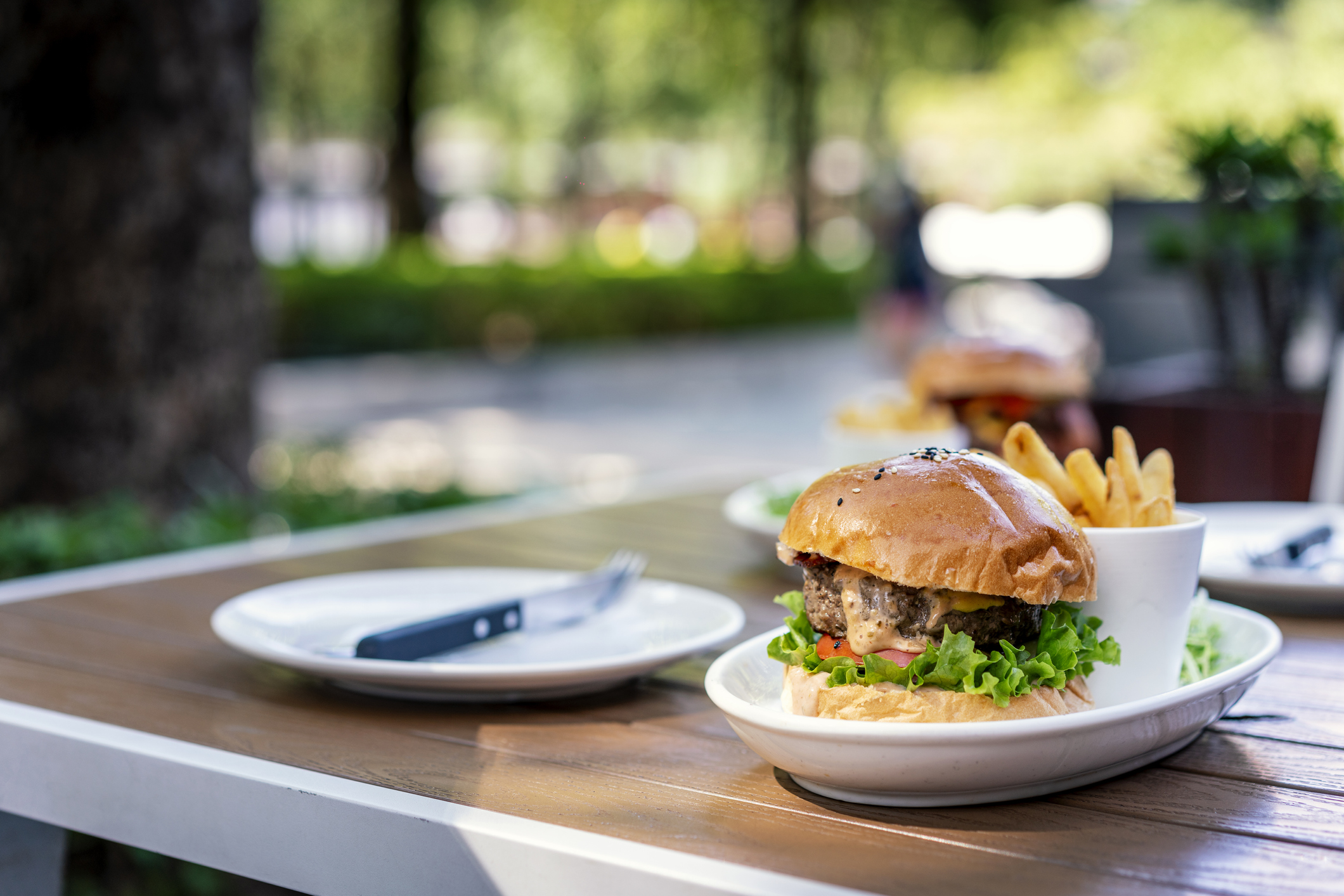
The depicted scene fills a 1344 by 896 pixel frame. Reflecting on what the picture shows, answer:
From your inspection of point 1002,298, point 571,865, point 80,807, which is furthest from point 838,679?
point 1002,298

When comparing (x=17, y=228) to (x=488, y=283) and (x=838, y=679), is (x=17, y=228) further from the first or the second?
(x=488, y=283)

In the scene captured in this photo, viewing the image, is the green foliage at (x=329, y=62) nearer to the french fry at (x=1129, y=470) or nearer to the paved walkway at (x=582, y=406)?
the paved walkway at (x=582, y=406)

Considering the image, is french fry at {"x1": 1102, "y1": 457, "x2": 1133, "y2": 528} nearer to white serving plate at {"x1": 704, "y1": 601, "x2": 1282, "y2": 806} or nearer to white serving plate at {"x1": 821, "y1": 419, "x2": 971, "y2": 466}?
white serving plate at {"x1": 704, "y1": 601, "x2": 1282, "y2": 806}

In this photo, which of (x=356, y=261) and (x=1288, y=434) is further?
(x=356, y=261)

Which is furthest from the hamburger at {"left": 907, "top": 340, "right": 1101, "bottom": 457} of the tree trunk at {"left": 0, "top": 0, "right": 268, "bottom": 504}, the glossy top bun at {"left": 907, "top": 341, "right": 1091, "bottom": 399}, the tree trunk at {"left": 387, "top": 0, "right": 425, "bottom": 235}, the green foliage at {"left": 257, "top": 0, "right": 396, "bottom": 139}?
the green foliage at {"left": 257, "top": 0, "right": 396, "bottom": 139}

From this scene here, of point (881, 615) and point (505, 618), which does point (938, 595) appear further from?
point (505, 618)
